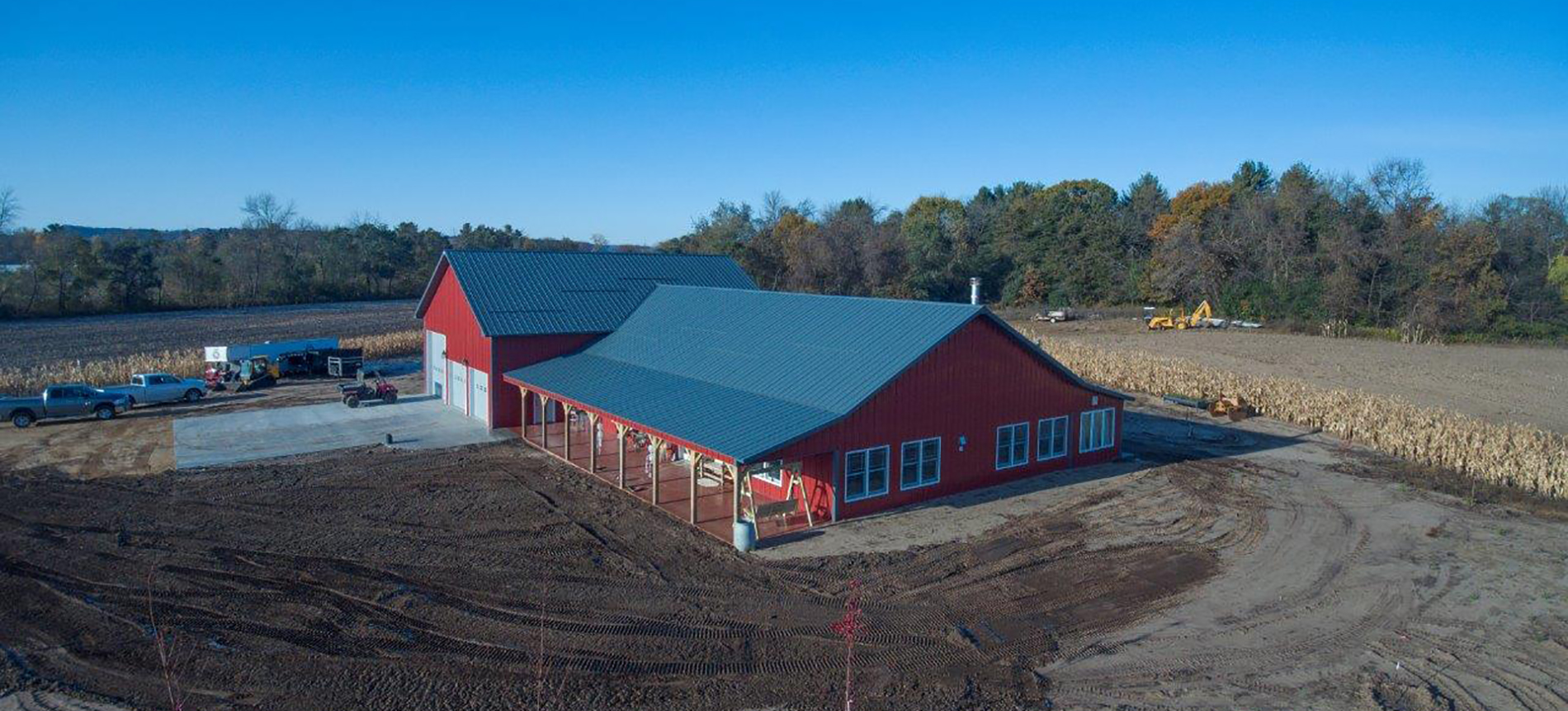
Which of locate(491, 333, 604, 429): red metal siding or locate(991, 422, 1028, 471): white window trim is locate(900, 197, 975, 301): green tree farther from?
locate(991, 422, 1028, 471): white window trim

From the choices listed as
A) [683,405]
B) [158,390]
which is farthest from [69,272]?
[683,405]

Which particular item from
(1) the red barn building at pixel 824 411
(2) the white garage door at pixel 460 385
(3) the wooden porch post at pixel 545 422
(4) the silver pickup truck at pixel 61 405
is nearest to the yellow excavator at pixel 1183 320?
(1) the red barn building at pixel 824 411

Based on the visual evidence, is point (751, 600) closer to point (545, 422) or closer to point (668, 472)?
Result: point (668, 472)

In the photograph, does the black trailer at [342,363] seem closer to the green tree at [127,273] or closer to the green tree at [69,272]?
the green tree at [69,272]

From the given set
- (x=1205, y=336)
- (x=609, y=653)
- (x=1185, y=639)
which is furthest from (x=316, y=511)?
(x=1205, y=336)

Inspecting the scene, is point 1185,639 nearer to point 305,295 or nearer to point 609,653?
point 609,653
